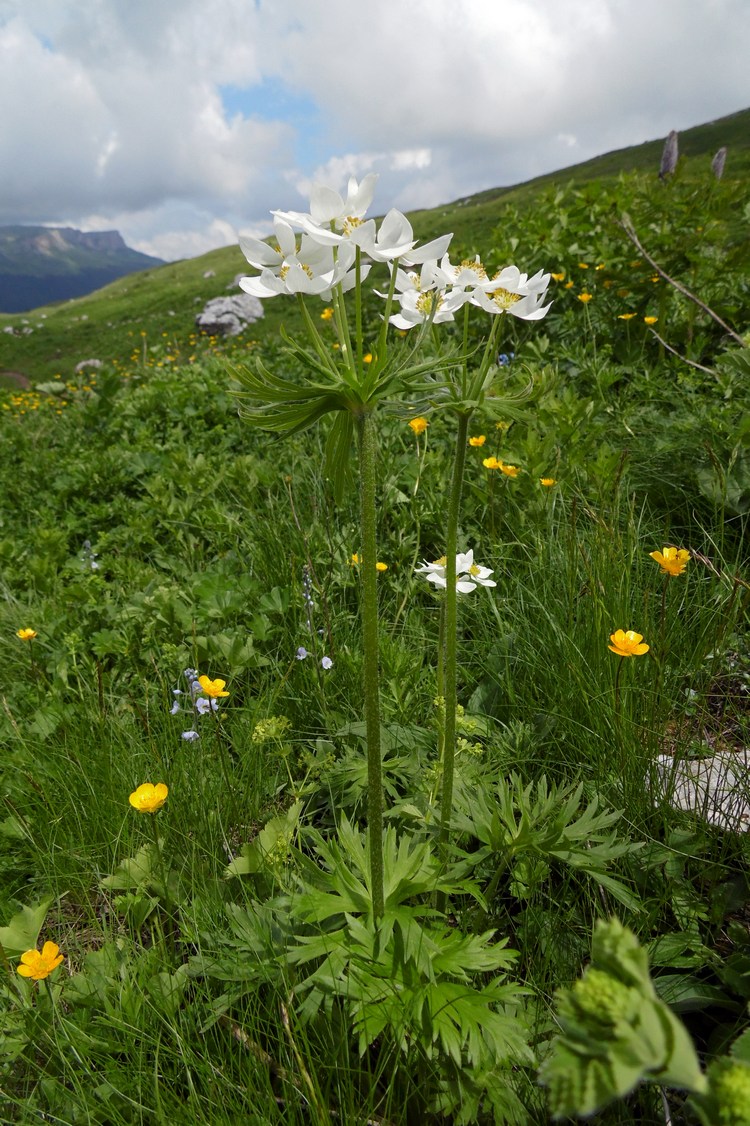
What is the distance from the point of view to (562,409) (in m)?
3.32

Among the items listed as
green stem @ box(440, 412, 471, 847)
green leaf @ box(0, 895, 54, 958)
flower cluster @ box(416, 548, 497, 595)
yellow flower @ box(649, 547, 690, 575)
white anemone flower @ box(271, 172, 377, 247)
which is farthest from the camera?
yellow flower @ box(649, 547, 690, 575)

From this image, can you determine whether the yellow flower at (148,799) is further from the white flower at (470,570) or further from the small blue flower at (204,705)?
the white flower at (470,570)

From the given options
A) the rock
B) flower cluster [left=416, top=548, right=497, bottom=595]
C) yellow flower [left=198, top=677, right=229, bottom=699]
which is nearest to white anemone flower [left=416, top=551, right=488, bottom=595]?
flower cluster [left=416, top=548, right=497, bottom=595]

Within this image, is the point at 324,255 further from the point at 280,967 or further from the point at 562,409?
the point at 562,409

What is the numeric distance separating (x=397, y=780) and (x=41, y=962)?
39.4 inches

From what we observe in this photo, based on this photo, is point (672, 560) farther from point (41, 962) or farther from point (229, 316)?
point (229, 316)

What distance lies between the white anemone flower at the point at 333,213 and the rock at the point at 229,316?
26519 mm

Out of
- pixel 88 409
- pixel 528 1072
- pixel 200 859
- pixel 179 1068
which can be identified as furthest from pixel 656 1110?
pixel 88 409

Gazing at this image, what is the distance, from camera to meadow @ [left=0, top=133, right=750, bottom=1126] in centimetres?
120

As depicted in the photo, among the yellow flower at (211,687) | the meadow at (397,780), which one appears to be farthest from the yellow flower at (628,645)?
the yellow flower at (211,687)

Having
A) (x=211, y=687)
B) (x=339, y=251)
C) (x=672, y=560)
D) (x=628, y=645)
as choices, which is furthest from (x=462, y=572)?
(x=339, y=251)

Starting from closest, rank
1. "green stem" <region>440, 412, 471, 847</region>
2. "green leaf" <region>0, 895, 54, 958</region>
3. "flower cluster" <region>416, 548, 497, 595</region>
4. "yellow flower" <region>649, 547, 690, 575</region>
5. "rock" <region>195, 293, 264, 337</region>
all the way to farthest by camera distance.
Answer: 1. "green stem" <region>440, 412, 471, 847</region>
2. "green leaf" <region>0, 895, 54, 958</region>
3. "flower cluster" <region>416, 548, 497, 595</region>
4. "yellow flower" <region>649, 547, 690, 575</region>
5. "rock" <region>195, 293, 264, 337</region>

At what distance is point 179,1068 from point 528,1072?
0.69m

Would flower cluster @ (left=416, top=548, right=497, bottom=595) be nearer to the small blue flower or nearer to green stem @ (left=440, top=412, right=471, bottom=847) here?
green stem @ (left=440, top=412, right=471, bottom=847)
